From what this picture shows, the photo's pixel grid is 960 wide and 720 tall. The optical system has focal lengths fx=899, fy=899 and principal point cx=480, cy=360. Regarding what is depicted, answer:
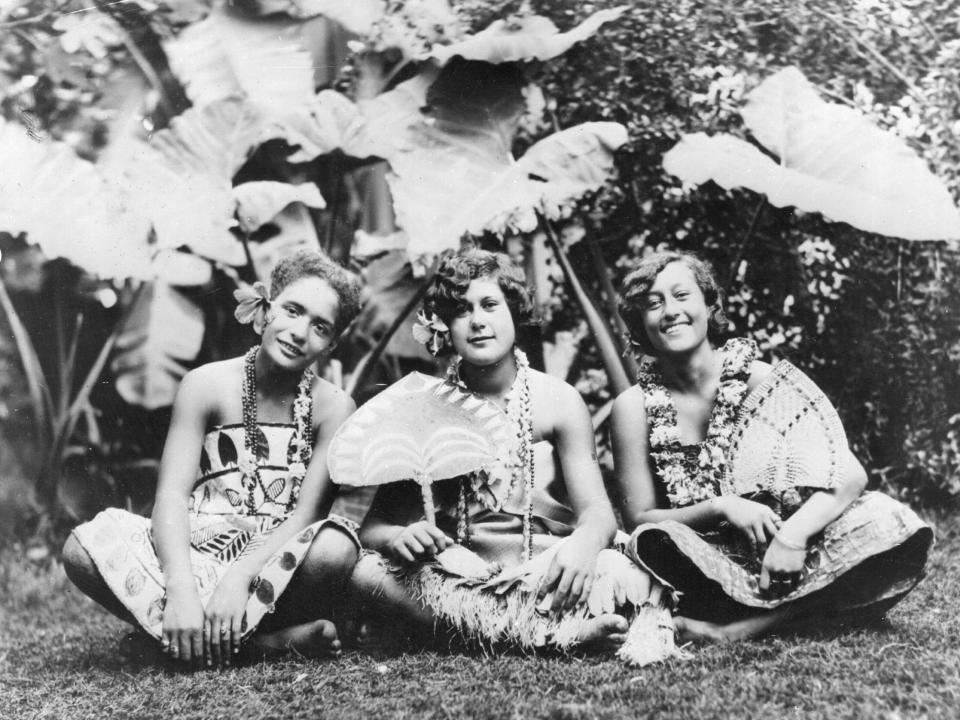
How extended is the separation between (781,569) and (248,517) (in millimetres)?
1466

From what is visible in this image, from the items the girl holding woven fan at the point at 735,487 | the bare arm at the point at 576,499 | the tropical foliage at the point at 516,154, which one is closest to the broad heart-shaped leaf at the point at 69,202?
the tropical foliage at the point at 516,154

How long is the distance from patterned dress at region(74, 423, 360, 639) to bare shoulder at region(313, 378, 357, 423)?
0.10 metres

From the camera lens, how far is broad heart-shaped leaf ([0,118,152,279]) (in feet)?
10.8

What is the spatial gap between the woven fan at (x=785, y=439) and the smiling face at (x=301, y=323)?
1222 mm

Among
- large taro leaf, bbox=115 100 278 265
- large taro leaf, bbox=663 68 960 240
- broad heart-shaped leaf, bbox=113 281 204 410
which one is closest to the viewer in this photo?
large taro leaf, bbox=663 68 960 240

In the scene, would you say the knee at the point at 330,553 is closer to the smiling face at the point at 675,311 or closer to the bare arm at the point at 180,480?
the bare arm at the point at 180,480

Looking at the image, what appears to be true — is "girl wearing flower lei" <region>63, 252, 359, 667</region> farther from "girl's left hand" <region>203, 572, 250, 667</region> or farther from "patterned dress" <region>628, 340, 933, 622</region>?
"patterned dress" <region>628, 340, 933, 622</region>

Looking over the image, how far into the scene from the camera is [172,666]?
7.50 ft

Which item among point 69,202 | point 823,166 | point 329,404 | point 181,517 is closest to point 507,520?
point 329,404

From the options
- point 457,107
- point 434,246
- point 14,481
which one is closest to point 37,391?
point 14,481

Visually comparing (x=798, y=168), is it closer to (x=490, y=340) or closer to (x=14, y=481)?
(x=490, y=340)

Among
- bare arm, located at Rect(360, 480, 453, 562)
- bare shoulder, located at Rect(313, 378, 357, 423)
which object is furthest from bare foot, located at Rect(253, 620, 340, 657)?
bare shoulder, located at Rect(313, 378, 357, 423)

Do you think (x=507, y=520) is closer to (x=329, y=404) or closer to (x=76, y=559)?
(x=329, y=404)

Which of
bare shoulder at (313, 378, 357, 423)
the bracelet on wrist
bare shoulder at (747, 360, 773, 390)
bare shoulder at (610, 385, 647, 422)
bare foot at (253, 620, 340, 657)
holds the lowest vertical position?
bare foot at (253, 620, 340, 657)
